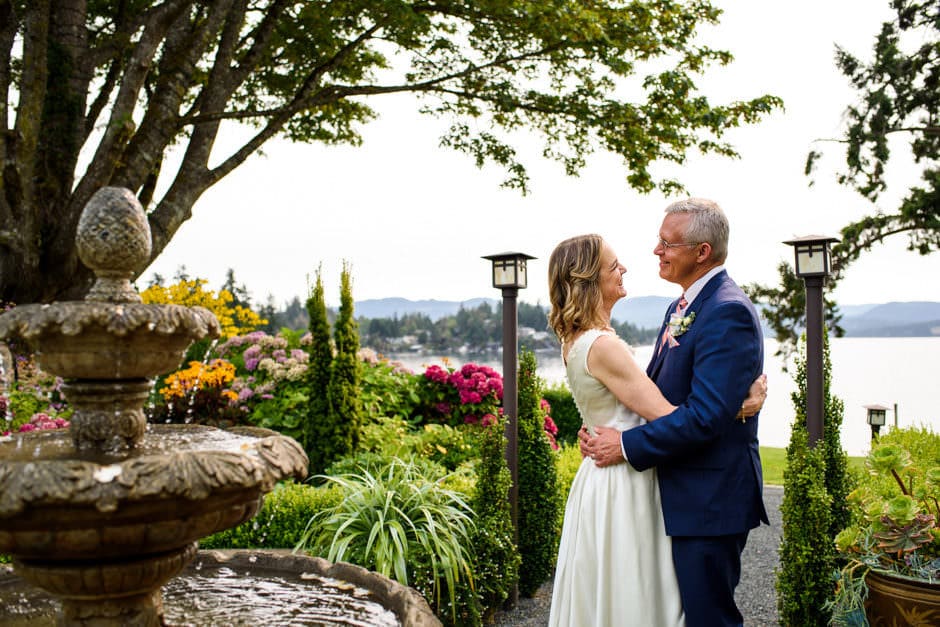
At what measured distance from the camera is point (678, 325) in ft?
9.50

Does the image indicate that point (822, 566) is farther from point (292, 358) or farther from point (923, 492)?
point (292, 358)

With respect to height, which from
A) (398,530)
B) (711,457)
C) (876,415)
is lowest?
(876,415)

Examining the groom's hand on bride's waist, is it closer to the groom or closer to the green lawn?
the groom

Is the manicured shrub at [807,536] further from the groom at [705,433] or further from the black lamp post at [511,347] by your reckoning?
the groom at [705,433]

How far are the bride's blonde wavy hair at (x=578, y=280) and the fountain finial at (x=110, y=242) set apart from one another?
5.23 ft

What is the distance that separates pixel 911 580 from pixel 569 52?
8.59 meters

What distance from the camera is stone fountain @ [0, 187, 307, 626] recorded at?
208 centimetres

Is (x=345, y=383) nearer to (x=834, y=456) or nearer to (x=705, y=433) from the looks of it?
(x=834, y=456)

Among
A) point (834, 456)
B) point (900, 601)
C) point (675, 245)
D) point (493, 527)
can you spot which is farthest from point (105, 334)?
point (834, 456)

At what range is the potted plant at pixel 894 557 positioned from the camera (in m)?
3.88

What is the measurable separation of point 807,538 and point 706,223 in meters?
3.05

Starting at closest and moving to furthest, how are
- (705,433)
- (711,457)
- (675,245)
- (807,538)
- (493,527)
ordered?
(705,433)
(711,457)
(675,245)
(807,538)
(493,527)

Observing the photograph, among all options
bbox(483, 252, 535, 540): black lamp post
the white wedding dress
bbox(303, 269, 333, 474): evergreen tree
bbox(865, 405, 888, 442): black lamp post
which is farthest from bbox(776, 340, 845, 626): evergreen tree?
bbox(865, 405, 888, 442): black lamp post

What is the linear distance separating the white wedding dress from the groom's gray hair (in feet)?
1.76
